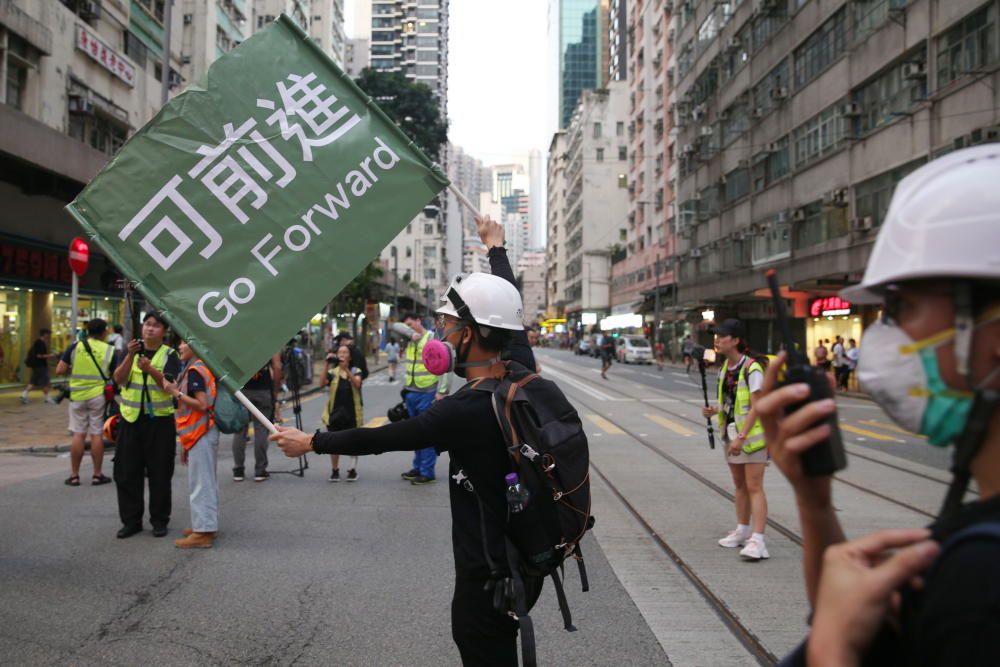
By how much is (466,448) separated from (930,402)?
170cm

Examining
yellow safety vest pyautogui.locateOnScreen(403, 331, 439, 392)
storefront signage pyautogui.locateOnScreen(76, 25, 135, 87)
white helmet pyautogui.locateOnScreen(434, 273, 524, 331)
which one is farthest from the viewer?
storefront signage pyautogui.locateOnScreen(76, 25, 135, 87)

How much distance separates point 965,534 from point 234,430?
293 inches

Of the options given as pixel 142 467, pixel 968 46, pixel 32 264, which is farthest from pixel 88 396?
pixel 968 46

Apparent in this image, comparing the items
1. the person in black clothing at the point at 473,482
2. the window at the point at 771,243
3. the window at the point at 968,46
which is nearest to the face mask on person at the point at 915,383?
the person in black clothing at the point at 473,482

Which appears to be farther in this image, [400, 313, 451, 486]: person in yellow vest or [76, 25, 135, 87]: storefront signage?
[76, 25, 135, 87]: storefront signage

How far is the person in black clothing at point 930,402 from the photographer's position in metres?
1.13

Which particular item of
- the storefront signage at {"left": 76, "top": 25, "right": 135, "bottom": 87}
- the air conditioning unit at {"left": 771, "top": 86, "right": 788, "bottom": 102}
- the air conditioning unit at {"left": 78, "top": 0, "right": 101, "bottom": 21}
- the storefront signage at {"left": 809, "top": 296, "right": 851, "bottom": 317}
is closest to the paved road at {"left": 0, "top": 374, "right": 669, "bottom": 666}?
the storefront signage at {"left": 76, "top": 25, "right": 135, "bottom": 87}

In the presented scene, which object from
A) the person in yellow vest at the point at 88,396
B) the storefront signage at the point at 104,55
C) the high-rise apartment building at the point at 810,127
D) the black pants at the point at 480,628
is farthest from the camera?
the storefront signage at the point at 104,55

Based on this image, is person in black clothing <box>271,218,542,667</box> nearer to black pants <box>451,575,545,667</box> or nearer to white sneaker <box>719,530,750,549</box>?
black pants <box>451,575,545,667</box>

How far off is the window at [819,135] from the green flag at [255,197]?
28302mm

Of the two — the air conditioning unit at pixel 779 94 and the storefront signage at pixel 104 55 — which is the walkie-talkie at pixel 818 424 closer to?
the storefront signage at pixel 104 55

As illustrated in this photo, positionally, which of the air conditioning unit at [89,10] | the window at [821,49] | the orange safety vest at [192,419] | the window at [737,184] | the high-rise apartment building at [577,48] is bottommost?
the orange safety vest at [192,419]

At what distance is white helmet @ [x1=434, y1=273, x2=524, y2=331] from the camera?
2.94 m

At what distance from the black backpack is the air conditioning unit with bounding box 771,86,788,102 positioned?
3525 centimetres
